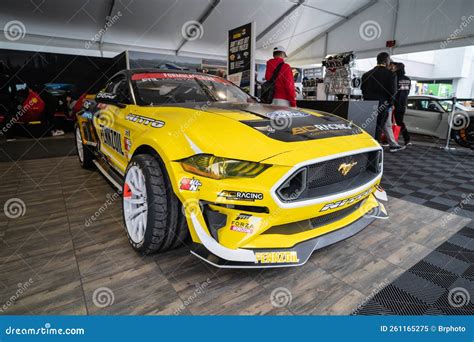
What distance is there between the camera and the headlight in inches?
54.5

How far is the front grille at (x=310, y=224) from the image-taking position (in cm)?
149

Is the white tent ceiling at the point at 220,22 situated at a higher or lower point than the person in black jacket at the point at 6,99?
higher

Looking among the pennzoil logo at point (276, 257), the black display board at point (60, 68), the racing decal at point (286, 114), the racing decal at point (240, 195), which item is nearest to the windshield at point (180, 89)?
the racing decal at point (286, 114)

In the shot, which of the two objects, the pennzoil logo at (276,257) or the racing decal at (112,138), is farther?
the racing decal at (112,138)

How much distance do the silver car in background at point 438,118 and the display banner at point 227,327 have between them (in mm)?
6220

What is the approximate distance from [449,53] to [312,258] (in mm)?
25611

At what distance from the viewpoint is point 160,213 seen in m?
1.59

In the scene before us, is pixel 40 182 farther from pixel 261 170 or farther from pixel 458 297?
pixel 458 297

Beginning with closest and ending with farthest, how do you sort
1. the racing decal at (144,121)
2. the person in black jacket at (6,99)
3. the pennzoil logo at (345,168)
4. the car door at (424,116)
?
the pennzoil logo at (345,168), the racing decal at (144,121), the car door at (424,116), the person in black jacket at (6,99)

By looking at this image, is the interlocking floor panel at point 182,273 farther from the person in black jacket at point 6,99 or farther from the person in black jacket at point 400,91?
the person in black jacket at point 6,99

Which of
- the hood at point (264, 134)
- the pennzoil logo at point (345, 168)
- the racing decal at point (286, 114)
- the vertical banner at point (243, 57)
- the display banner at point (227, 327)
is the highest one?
the vertical banner at point (243, 57)

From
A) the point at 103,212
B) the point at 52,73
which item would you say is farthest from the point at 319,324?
the point at 52,73

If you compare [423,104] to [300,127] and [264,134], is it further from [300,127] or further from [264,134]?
[264,134]

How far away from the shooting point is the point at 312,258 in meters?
1.83
